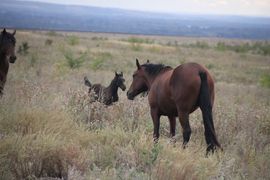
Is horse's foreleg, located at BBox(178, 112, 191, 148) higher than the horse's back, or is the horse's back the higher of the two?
the horse's back

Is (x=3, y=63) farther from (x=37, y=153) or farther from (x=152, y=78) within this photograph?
(x=37, y=153)

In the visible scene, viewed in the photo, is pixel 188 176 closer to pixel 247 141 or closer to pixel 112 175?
pixel 112 175

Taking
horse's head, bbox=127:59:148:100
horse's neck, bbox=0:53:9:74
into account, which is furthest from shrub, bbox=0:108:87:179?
horse's neck, bbox=0:53:9:74

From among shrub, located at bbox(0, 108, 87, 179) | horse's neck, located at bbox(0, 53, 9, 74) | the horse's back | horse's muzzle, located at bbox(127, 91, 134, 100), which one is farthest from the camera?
horse's neck, located at bbox(0, 53, 9, 74)

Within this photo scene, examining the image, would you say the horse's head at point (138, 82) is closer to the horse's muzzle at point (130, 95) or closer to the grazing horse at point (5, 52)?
the horse's muzzle at point (130, 95)

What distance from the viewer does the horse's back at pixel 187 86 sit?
729 centimetres

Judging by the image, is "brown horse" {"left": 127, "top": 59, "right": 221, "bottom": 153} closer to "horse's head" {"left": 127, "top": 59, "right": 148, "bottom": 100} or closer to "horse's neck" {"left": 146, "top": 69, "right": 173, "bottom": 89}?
"horse's neck" {"left": 146, "top": 69, "right": 173, "bottom": 89}

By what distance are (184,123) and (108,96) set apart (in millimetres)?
4623

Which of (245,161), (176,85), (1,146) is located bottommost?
(245,161)

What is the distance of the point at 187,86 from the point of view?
23.9ft

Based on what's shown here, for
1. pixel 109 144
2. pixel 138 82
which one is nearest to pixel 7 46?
pixel 138 82

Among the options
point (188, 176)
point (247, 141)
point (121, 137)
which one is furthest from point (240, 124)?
point (188, 176)

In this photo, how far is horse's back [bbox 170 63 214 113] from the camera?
7.29 meters

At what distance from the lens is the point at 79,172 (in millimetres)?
5793
